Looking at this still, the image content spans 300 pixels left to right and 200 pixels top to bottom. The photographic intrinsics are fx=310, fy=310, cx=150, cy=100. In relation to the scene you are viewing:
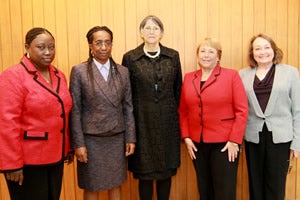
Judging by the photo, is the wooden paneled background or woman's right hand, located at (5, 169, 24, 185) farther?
the wooden paneled background

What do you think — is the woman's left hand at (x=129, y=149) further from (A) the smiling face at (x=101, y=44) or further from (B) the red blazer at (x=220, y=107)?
(A) the smiling face at (x=101, y=44)

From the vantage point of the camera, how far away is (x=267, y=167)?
238 cm

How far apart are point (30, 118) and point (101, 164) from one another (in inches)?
24.9

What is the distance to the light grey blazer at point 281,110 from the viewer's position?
232cm

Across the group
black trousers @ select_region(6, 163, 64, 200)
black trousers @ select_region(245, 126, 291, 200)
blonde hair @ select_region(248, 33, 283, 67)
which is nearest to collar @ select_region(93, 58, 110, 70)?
black trousers @ select_region(6, 163, 64, 200)

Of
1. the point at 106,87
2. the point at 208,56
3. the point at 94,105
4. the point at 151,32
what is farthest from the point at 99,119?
the point at 208,56

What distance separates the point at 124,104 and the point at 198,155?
0.70 m

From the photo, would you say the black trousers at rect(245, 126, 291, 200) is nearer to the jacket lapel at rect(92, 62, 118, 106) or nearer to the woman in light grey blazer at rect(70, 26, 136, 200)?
the woman in light grey blazer at rect(70, 26, 136, 200)

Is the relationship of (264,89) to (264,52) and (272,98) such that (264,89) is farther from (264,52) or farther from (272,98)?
(264,52)

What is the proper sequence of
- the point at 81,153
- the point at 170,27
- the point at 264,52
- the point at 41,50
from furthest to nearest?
the point at 170,27 → the point at 264,52 → the point at 81,153 → the point at 41,50

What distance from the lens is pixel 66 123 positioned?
197 centimetres

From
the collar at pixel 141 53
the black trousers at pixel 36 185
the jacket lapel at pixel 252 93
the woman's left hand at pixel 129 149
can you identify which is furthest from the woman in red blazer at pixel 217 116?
the black trousers at pixel 36 185

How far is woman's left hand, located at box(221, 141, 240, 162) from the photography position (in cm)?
227

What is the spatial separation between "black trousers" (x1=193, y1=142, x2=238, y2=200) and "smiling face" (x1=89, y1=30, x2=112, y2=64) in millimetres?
978
